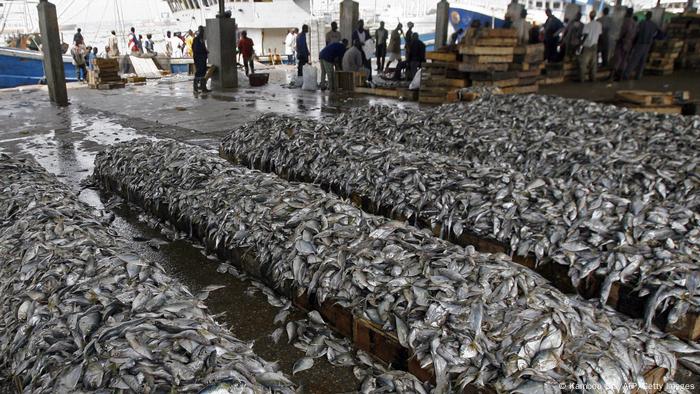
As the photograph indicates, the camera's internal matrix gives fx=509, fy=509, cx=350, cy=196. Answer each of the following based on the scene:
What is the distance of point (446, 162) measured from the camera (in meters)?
5.59

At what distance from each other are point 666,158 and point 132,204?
6.42 metres

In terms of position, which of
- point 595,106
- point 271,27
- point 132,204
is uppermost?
point 271,27

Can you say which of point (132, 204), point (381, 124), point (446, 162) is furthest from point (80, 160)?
point (446, 162)

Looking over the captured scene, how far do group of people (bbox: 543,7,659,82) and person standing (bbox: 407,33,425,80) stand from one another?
453 centimetres

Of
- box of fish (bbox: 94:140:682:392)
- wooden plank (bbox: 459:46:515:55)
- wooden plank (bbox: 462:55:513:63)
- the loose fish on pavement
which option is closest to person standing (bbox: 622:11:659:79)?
wooden plank (bbox: 459:46:515:55)

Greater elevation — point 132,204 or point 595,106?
point 595,106

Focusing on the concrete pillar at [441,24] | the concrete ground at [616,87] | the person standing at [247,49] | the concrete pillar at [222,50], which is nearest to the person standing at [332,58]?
the concrete pillar at [222,50]

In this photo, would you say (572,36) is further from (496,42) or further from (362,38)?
(362,38)

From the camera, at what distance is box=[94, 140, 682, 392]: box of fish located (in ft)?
8.69

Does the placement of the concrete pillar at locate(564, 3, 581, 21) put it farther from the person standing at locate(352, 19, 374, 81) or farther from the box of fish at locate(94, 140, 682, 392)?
the box of fish at locate(94, 140, 682, 392)

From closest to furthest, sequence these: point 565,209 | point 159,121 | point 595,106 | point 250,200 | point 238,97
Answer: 1. point 565,209
2. point 250,200
3. point 595,106
4. point 159,121
5. point 238,97

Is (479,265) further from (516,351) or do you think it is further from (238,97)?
(238,97)

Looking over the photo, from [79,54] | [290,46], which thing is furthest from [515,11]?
[79,54]

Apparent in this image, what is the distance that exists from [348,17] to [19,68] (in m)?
19.3
